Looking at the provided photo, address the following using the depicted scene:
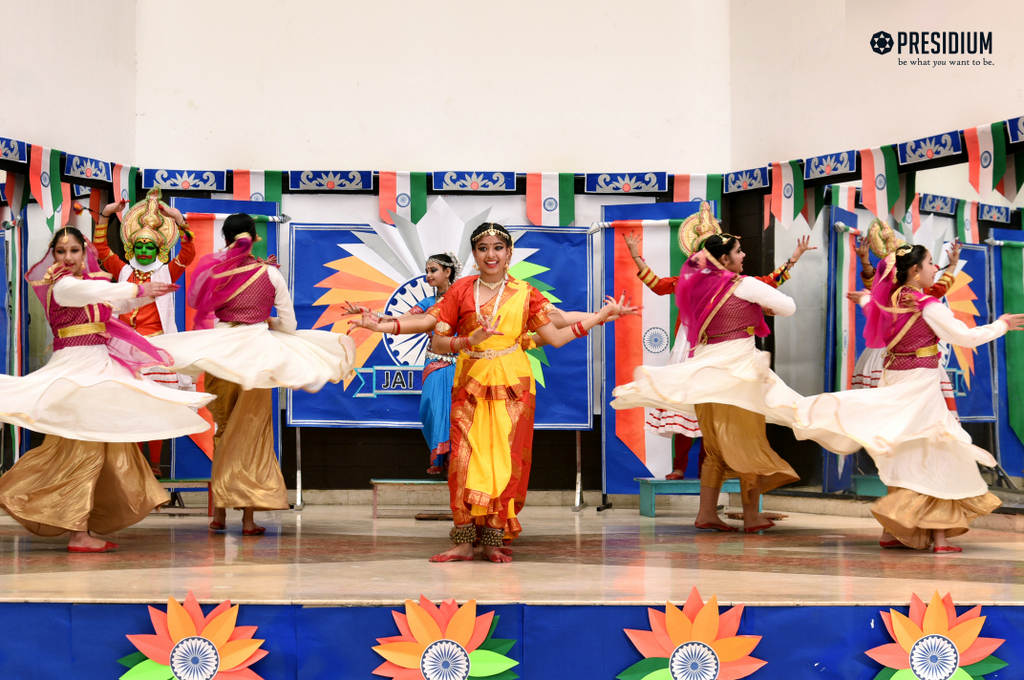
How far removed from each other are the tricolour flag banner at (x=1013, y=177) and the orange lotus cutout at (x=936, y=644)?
136 inches

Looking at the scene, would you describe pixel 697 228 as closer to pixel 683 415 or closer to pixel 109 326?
pixel 683 415

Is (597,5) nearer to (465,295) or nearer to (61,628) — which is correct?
(465,295)

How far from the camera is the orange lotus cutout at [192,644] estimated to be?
117 inches

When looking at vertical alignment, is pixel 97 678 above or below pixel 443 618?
below

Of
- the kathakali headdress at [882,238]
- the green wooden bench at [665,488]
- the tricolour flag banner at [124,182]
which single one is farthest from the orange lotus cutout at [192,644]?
the kathakali headdress at [882,238]

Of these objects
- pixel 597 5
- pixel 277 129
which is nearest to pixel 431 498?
pixel 277 129

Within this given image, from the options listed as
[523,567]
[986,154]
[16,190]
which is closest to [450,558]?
[523,567]

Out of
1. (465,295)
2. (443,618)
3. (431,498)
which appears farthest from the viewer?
(431,498)

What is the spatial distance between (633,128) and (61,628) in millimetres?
5897

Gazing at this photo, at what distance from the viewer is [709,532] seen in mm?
5594

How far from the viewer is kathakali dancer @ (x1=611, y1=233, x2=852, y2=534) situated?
500 centimetres

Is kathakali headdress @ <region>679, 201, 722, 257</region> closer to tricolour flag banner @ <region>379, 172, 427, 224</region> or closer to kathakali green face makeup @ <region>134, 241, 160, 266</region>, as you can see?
tricolour flag banner @ <region>379, 172, 427, 224</region>

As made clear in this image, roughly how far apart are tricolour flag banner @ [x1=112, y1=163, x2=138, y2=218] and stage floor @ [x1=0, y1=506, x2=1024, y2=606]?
2.49 meters

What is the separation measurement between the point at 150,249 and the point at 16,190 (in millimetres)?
1036
